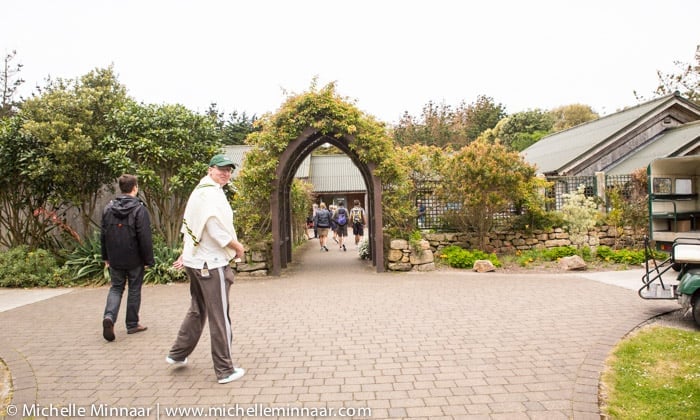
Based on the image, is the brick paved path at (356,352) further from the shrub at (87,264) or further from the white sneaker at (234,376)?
the shrub at (87,264)

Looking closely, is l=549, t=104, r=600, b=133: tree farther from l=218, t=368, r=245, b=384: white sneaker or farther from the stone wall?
l=218, t=368, r=245, b=384: white sneaker

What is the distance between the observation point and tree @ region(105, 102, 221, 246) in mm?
9695

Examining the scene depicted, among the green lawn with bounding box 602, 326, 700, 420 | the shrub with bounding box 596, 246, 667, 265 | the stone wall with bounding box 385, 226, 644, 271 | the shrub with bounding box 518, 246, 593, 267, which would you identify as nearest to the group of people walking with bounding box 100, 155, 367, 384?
the green lawn with bounding box 602, 326, 700, 420

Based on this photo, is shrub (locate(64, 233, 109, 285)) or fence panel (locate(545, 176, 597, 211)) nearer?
shrub (locate(64, 233, 109, 285))

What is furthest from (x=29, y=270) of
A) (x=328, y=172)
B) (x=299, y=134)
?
(x=328, y=172)

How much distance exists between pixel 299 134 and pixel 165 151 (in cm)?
293

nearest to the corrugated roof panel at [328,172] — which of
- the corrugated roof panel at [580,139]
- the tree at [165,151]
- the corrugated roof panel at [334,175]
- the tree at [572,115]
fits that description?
the corrugated roof panel at [334,175]

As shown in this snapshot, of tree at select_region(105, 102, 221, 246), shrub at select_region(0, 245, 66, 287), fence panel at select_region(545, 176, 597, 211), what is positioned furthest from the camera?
fence panel at select_region(545, 176, 597, 211)

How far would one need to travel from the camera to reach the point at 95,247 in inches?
386

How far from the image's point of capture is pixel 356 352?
15.5ft

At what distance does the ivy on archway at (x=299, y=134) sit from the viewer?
980cm

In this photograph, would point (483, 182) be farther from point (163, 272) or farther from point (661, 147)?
point (661, 147)

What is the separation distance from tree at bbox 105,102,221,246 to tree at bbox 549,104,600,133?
144 ft

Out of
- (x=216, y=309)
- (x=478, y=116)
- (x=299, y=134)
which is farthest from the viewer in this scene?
(x=478, y=116)
